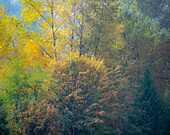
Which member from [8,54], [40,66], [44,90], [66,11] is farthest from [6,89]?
[66,11]

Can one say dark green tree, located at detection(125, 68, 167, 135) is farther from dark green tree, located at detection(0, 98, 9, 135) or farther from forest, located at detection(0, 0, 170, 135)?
dark green tree, located at detection(0, 98, 9, 135)

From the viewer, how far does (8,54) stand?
1553cm

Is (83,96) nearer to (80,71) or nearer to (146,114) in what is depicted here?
(80,71)

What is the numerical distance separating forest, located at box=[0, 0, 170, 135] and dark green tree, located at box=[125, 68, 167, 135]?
0.07m

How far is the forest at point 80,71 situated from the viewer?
9.33 meters

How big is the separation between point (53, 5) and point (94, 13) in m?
3.60

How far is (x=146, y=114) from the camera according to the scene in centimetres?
1417

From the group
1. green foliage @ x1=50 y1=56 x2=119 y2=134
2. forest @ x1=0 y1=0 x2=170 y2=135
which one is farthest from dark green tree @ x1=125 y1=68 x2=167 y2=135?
green foliage @ x1=50 y1=56 x2=119 y2=134

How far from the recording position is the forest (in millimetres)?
9334

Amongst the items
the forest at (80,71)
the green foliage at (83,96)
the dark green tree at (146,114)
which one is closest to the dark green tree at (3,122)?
the forest at (80,71)

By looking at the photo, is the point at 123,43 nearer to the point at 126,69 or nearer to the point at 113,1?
the point at 126,69

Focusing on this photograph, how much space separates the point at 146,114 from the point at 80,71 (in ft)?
22.5

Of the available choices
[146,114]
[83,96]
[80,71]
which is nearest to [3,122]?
[83,96]

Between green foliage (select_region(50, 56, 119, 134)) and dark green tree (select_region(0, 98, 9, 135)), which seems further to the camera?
green foliage (select_region(50, 56, 119, 134))
